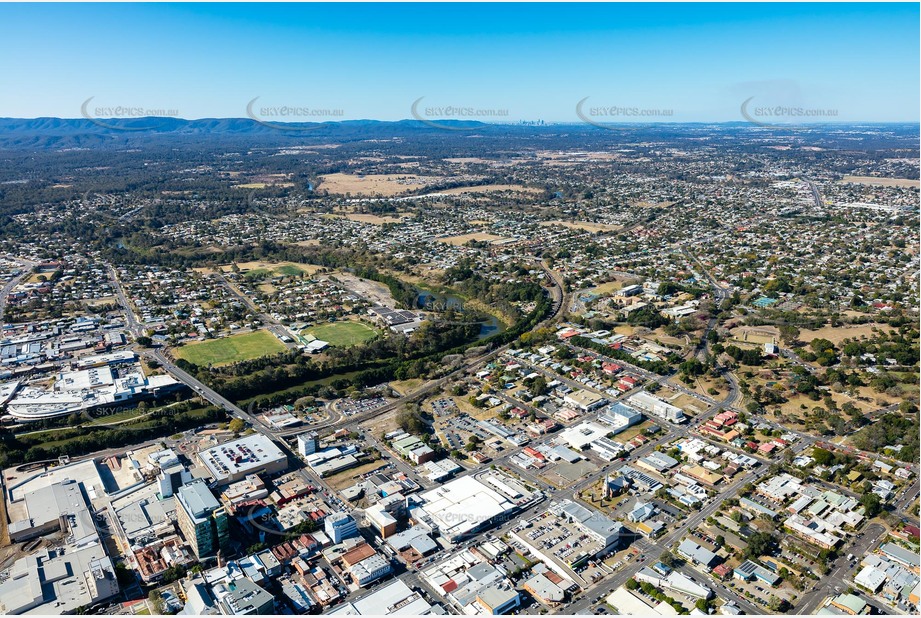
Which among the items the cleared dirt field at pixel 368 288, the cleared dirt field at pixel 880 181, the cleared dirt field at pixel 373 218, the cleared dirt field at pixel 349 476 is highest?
the cleared dirt field at pixel 880 181

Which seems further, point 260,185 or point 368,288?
point 260,185

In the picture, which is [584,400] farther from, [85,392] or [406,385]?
[85,392]

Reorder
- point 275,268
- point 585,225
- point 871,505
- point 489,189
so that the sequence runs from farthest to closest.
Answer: point 489,189 < point 585,225 < point 275,268 < point 871,505

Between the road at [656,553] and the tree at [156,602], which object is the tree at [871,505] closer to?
the road at [656,553]

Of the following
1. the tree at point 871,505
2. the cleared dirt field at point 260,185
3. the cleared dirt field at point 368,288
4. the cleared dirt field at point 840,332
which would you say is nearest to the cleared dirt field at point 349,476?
the tree at point 871,505

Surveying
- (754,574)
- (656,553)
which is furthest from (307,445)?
(754,574)
